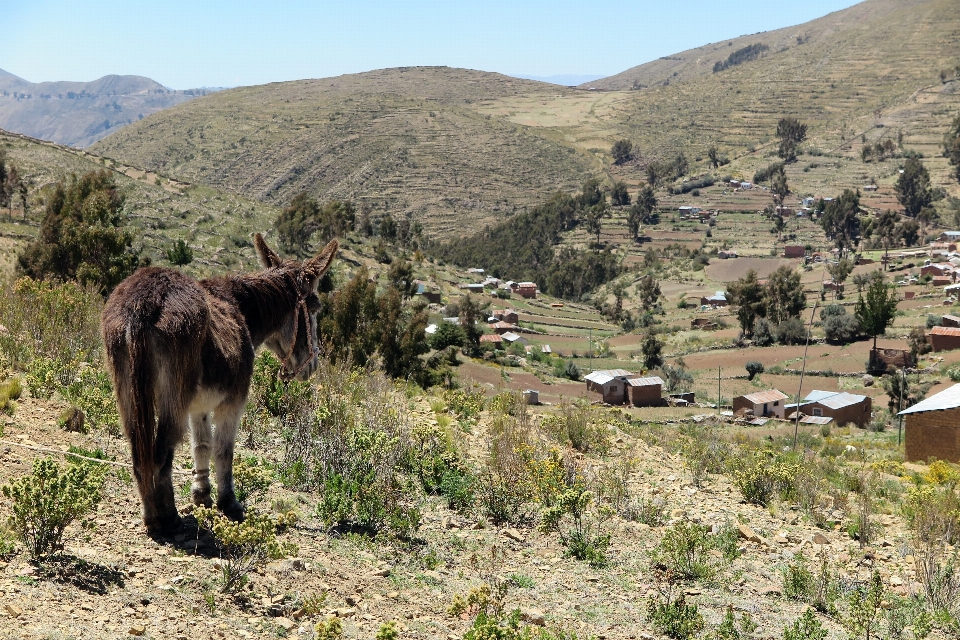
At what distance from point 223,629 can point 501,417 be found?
5.75 m

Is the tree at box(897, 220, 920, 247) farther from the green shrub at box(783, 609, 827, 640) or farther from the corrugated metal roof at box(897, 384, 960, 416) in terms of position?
the green shrub at box(783, 609, 827, 640)

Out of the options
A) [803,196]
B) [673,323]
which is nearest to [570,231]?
[803,196]

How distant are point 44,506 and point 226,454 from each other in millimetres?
1218

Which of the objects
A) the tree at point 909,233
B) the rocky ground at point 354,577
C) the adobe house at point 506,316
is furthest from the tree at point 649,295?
the rocky ground at point 354,577

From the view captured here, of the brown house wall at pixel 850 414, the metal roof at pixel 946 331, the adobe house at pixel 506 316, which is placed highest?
the adobe house at pixel 506 316

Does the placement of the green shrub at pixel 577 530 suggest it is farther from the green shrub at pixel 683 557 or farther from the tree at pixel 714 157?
the tree at pixel 714 157

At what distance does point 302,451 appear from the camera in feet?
22.6

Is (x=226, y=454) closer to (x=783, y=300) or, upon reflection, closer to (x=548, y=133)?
(x=783, y=300)

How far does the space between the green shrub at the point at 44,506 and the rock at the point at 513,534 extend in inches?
122

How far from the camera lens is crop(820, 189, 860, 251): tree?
276 ft

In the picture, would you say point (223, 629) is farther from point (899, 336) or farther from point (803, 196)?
point (803, 196)

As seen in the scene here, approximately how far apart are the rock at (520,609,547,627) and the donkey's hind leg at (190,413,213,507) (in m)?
2.12

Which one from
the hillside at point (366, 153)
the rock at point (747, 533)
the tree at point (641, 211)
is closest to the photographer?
the rock at point (747, 533)

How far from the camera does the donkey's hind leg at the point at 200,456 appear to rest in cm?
507
